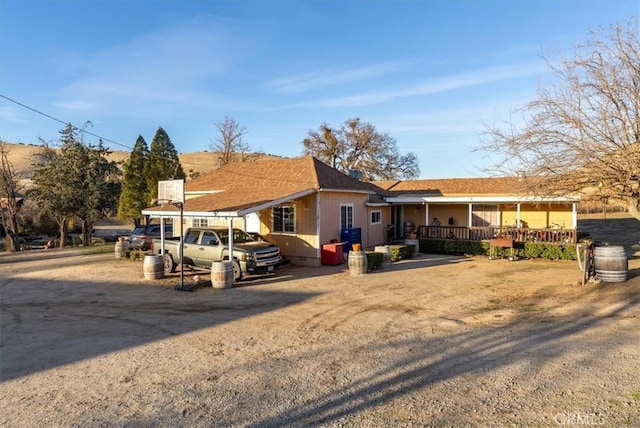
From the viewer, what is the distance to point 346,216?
18859 millimetres

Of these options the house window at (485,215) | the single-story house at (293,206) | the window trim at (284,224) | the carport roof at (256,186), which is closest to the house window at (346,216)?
the single-story house at (293,206)

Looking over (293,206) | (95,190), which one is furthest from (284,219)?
(95,190)

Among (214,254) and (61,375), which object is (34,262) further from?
(61,375)

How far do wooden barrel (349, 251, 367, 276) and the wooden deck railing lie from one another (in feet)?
26.0

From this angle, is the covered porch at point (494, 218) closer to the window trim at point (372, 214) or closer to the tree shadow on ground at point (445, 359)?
the window trim at point (372, 214)

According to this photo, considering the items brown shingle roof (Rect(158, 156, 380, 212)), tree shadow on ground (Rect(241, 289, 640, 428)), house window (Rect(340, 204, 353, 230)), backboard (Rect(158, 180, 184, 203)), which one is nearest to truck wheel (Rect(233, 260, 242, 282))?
brown shingle roof (Rect(158, 156, 380, 212))

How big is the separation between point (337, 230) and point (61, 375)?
1297 centimetres

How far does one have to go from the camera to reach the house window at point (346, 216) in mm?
18500

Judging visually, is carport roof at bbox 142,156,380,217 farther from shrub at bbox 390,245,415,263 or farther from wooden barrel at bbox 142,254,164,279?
shrub at bbox 390,245,415,263

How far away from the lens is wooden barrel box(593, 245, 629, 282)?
1139 centimetres

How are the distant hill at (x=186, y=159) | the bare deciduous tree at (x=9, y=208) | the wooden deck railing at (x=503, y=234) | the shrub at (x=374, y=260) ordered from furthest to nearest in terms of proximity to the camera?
the distant hill at (x=186, y=159) → the bare deciduous tree at (x=9, y=208) → the wooden deck railing at (x=503, y=234) → the shrub at (x=374, y=260)

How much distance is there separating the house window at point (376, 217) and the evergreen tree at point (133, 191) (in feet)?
69.5

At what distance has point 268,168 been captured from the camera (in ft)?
70.9

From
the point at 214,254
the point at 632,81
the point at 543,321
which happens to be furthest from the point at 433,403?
the point at 632,81
